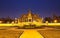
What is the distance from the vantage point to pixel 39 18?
64.2 feet

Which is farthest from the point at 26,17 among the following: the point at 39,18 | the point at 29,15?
the point at 39,18

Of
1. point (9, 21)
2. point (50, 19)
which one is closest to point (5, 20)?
point (9, 21)

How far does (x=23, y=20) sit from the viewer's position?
20.4 m

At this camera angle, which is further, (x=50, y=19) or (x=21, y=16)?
(x=50, y=19)

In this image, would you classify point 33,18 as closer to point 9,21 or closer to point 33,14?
point 33,14

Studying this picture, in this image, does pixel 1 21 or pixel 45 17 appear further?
pixel 1 21

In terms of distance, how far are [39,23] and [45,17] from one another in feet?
9.35

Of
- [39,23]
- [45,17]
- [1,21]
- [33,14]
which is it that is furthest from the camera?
[1,21]

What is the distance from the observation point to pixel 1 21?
23.6 m

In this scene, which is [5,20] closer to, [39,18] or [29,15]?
[29,15]

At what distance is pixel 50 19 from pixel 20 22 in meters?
5.09

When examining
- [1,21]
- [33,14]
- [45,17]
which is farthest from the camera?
[1,21]

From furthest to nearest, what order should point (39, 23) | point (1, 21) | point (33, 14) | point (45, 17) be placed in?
1. point (1, 21)
2. point (45, 17)
3. point (33, 14)
4. point (39, 23)

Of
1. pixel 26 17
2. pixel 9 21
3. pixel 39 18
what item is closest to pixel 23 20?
pixel 26 17
